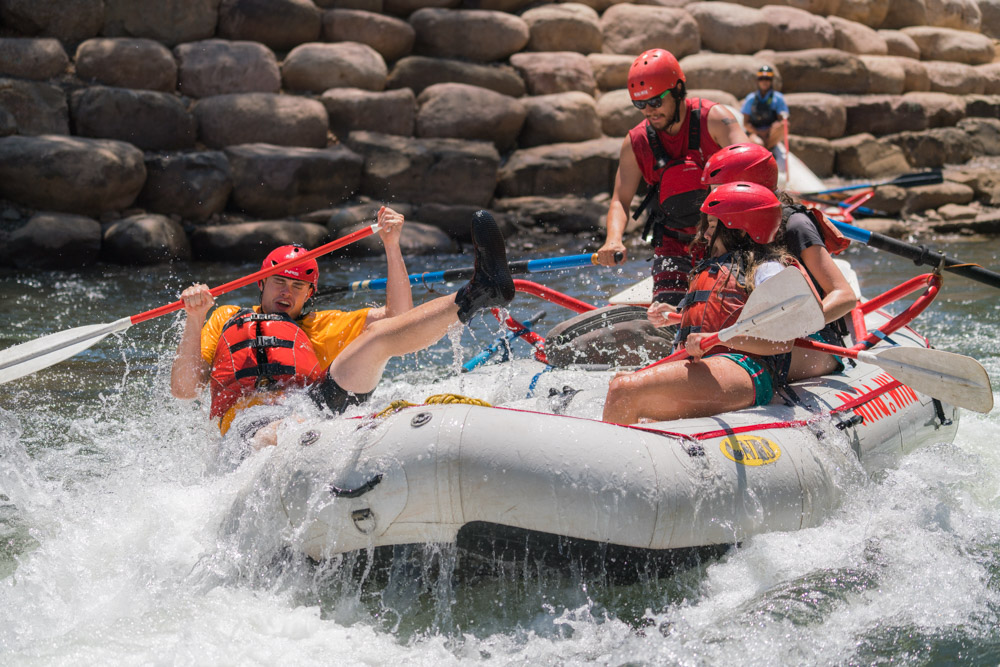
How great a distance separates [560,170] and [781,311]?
27.4ft

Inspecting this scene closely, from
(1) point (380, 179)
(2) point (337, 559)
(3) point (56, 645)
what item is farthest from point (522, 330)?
(1) point (380, 179)

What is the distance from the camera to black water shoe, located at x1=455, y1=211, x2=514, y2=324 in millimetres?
3326

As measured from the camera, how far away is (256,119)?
1020 cm

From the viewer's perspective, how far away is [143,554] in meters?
3.29

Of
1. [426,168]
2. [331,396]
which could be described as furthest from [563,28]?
[331,396]

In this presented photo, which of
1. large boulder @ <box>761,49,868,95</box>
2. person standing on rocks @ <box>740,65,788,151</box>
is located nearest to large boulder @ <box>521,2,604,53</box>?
large boulder @ <box>761,49,868,95</box>

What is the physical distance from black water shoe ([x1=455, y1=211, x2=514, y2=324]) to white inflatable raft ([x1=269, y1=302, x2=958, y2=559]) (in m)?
0.45

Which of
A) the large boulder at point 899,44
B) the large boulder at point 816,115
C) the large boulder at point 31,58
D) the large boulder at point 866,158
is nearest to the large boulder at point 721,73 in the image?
the large boulder at point 816,115

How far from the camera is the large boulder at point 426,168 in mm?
10547

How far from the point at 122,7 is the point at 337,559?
934cm

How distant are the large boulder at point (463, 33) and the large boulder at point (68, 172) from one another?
14.0 feet

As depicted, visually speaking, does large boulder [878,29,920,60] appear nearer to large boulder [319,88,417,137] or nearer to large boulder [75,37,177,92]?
large boulder [319,88,417,137]

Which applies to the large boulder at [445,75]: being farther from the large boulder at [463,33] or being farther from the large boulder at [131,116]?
the large boulder at [131,116]

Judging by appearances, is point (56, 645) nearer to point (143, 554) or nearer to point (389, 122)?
point (143, 554)
